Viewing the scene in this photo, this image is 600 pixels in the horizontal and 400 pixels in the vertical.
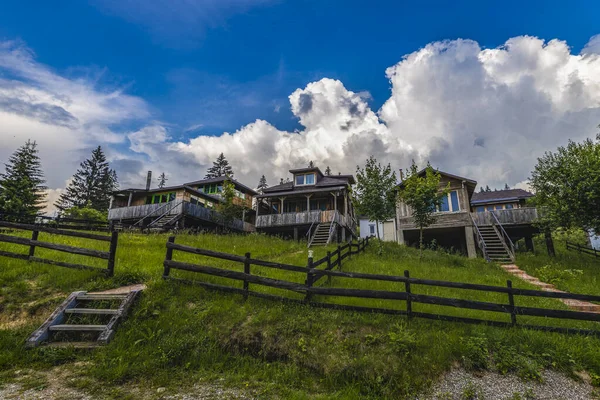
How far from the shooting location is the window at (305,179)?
31.3 meters

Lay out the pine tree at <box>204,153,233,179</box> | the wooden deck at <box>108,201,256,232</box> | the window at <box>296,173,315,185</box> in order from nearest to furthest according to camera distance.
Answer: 1. the wooden deck at <box>108,201,256,232</box>
2. the window at <box>296,173,315,185</box>
3. the pine tree at <box>204,153,233,179</box>

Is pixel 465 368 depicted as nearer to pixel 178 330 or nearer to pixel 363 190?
pixel 178 330

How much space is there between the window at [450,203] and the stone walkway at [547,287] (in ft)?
20.3

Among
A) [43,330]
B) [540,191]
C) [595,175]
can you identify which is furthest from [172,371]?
[540,191]

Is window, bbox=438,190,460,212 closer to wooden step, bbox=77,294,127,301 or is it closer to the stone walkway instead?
the stone walkway

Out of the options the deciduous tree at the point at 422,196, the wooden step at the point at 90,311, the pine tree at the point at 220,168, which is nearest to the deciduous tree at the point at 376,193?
the deciduous tree at the point at 422,196

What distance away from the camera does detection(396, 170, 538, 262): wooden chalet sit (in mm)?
19298

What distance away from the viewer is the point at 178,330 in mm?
6250

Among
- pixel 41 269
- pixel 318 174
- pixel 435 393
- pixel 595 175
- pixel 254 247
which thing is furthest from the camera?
pixel 318 174

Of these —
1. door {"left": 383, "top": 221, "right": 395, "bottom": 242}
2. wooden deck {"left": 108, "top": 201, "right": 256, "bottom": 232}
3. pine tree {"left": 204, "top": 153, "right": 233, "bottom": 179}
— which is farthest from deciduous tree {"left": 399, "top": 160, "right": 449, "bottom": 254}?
pine tree {"left": 204, "top": 153, "right": 233, "bottom": 179}

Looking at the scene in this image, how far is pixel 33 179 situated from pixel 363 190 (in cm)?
4559

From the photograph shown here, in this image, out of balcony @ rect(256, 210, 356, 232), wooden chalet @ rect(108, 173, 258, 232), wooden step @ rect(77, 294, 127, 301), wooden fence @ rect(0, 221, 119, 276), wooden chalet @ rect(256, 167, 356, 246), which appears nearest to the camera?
wooden step @ rect(77, 294, 127, 301)

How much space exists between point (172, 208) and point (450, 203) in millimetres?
23645

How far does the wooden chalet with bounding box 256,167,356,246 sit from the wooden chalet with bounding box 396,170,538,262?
5.58 metres
